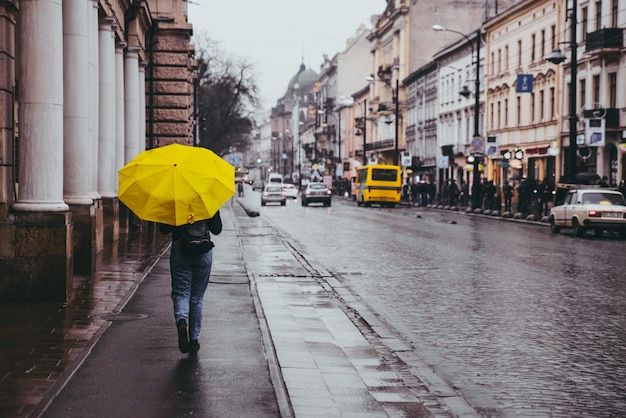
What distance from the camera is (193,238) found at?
9.23 m

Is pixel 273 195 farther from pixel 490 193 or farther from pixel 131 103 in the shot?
pixel 131 103

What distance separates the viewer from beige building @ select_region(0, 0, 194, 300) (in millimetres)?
12547

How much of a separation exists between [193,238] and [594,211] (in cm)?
2319

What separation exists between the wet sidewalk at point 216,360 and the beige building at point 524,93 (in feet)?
115

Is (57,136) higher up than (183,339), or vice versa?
(57,136)

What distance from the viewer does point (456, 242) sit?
27.0 metres

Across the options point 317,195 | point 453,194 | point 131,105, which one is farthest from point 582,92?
point 131,105

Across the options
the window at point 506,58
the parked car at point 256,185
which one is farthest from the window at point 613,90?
the parked car at point 256,185

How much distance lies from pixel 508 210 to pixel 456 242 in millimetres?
23192

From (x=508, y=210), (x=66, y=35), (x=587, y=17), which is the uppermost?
(x=587, y=17)

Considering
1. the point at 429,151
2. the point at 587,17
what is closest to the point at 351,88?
the point at 429,151

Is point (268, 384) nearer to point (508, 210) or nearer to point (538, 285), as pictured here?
point (538, 285)

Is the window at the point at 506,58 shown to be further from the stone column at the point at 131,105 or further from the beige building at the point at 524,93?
the stone column at the point at 131,105

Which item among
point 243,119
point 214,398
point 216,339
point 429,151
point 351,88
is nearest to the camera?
point 214,398
